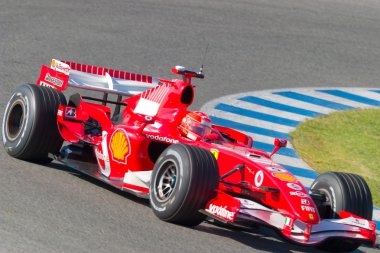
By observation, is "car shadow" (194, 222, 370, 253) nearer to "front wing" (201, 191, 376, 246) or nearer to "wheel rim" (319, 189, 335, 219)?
"front wing" (201, 191, 376, 246)

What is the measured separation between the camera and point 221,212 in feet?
26.4

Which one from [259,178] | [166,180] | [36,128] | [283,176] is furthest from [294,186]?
[36,128]

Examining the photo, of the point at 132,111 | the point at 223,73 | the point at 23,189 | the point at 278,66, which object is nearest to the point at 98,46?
the point at 223,73

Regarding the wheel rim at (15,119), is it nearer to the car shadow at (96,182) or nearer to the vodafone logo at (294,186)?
the car shadow at (96,182)

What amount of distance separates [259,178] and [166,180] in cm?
82

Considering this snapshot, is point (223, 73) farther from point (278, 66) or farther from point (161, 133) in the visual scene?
point (161, 133)

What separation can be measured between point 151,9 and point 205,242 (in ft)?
35.3

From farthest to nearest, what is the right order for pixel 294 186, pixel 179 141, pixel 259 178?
pixel 179 141 < pixel 259 178 < pixel 294 186

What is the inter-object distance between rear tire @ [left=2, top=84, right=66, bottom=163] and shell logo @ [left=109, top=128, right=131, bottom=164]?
74 cm

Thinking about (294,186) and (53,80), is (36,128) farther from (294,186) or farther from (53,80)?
(294,186)

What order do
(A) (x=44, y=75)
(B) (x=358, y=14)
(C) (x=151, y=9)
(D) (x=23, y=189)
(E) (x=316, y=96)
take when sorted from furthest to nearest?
(B) (x=358, y=14)
(C) (x=151, y=9)
(E) (x=316, y=96)
(A) (x=44, y=75)
(D) (x=23, y=189)

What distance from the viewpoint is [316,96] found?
15375 mm

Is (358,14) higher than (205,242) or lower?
higher

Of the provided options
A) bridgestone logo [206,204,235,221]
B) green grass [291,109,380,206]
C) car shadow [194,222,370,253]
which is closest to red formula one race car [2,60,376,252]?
bridgestone logo [206,204,235,221]
